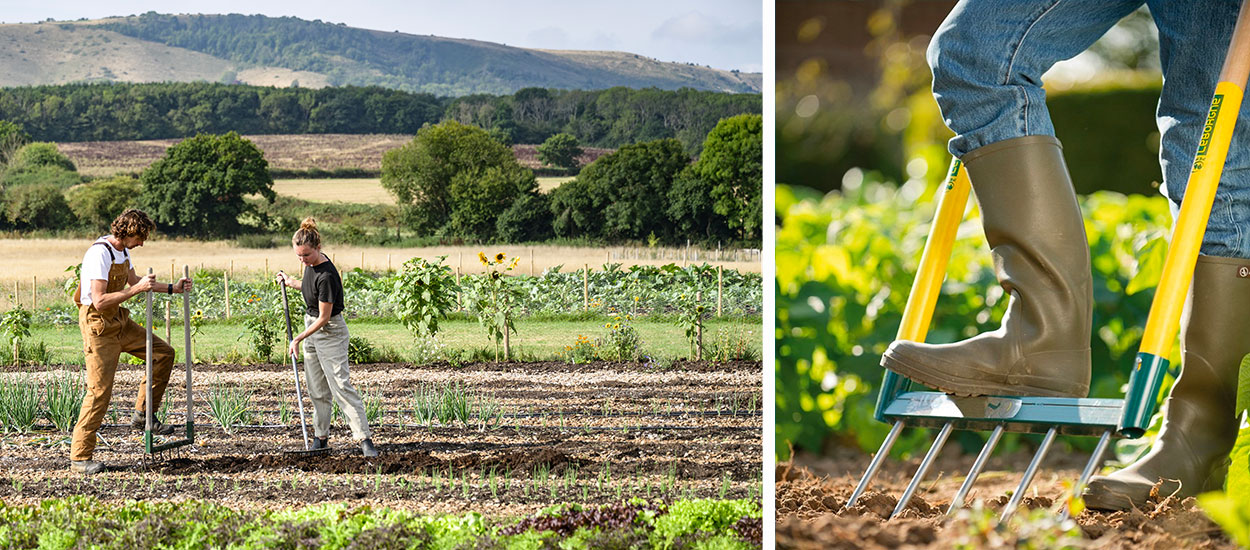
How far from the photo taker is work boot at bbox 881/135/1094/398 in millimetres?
1582

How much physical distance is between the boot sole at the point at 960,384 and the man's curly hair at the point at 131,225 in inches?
123

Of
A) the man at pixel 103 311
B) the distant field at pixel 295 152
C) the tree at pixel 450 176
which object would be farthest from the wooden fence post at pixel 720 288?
the man at pixel 103 311

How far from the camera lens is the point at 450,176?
670 cm

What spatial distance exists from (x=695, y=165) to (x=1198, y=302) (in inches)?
216

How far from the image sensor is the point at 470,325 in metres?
6.59

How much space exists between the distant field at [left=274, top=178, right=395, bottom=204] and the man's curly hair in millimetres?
2900

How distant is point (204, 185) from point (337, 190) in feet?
2.82

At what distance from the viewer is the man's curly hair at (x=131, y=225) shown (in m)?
3.71

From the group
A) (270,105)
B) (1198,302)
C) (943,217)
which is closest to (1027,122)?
(943,217)

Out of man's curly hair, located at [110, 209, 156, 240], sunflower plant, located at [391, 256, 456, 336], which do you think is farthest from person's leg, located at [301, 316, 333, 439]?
sunflower plant, located at [391, 256, 456, 336]

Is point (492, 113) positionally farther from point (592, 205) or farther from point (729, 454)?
point (729, 454)

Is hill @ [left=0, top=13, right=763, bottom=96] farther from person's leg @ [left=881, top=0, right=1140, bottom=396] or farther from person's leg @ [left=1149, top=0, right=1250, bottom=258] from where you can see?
person's leg @ [left=881, top=0, right=1140, bottom=396]

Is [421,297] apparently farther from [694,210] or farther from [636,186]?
[694,210]

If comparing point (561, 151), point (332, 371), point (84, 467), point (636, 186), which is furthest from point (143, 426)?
point (636, 186)
